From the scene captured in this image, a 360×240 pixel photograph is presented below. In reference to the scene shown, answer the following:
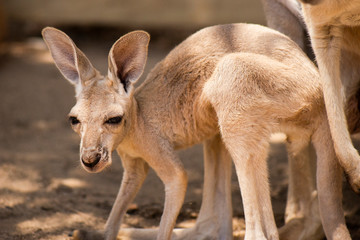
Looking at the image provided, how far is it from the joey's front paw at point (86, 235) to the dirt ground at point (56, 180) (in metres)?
0.19

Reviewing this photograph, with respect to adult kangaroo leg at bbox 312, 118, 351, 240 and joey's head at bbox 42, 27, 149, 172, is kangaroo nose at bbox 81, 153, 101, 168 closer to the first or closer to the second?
joey's head at bbox 42, 27, 149, 172

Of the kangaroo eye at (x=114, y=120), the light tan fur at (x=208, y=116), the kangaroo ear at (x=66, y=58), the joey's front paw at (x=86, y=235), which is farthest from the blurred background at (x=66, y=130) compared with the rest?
the kangaroo ear at (x=66, y=58)

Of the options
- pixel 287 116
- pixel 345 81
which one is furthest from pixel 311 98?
pixel 345 81

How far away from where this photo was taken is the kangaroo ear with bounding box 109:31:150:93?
3465mm

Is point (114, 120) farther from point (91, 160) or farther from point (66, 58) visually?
point (66, 58)

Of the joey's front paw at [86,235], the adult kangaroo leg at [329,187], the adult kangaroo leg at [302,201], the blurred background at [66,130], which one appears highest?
the blurred background at [66,130]

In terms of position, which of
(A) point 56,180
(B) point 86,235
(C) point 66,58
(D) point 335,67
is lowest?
(B) point 86,235

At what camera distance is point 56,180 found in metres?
4.63

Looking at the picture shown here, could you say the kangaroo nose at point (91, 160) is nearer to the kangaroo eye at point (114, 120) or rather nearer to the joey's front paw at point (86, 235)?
the kangaroo eye at point (114, 120)

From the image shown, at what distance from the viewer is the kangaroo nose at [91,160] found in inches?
121

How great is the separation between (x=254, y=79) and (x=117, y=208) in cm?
123

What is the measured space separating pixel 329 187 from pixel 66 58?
175 centimetres

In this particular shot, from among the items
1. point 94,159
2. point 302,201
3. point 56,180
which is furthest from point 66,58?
point 302,201

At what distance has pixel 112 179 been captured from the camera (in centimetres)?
479
